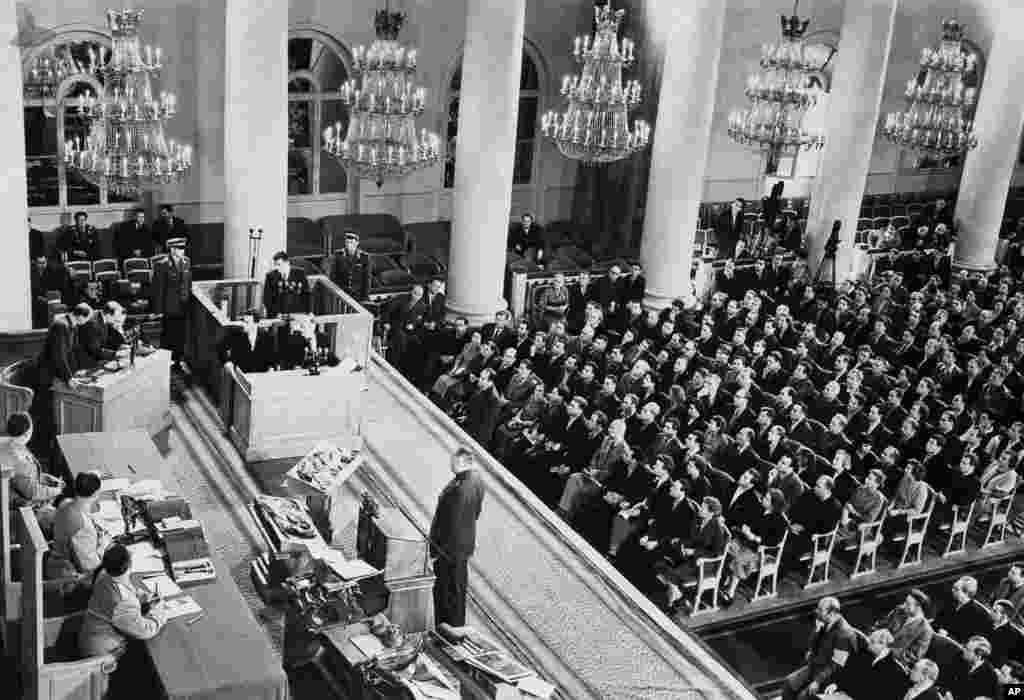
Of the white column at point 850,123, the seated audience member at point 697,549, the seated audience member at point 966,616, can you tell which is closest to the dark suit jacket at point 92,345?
the seated audience member at point 697,549

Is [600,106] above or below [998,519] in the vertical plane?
above

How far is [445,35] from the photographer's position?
74.1 feet

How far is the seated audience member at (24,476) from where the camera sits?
9.27 m

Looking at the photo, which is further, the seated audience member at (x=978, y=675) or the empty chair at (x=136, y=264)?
the empty chair at (x=136, y=264)

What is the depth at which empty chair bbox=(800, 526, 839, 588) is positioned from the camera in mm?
13250

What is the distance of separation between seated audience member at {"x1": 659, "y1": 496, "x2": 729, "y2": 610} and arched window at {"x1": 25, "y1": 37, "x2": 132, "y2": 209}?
12.1 m

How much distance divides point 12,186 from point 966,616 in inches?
447

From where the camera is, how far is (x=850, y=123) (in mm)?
22406

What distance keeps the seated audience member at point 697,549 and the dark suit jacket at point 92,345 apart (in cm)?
606

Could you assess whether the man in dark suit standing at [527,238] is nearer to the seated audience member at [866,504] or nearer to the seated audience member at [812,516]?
the seated audience member at [866,504]

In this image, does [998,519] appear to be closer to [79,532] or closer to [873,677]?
[873,677]

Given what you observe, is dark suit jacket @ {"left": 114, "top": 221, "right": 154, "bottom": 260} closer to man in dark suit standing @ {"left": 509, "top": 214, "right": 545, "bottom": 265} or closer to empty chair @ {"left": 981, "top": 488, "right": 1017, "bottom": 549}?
man in dark suit standing @ {"left": 509, "top": 214, "right": 545, "bottom": 265}

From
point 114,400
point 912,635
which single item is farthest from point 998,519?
point 114,400

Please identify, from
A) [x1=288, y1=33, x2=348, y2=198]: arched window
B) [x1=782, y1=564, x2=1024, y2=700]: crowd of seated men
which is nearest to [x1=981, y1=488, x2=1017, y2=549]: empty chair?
[x1=782, y1=564, x2=1024, y2=700]: crowd of seated men
